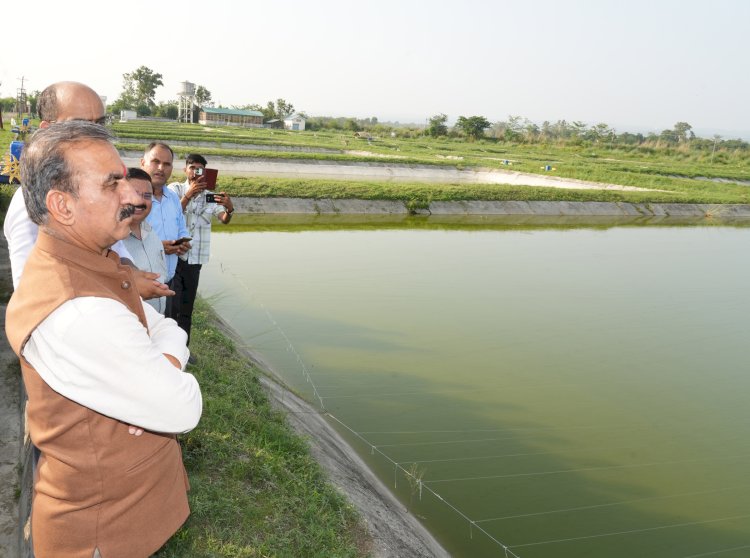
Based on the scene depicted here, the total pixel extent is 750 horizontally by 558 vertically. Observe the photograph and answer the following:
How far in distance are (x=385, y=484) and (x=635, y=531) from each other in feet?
5.06

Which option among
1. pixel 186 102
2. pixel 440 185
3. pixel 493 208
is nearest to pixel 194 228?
pixel 493 208

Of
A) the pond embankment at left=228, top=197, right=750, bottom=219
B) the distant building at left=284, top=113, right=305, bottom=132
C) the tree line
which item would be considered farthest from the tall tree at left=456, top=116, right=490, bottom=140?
the pond embankment at left=228, top=197, right=750, bottom=219

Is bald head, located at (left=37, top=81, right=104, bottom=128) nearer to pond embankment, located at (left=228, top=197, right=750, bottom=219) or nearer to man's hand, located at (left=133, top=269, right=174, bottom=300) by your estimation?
man's hand, located at (left=133, top=269, right=174, bottom=300)

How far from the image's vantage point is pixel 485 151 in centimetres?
3678

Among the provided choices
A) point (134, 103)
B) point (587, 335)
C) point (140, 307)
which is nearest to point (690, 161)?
point (587, 335)

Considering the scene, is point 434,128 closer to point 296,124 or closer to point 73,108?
point 296,124

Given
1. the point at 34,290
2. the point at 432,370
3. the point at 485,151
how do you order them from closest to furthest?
1. the point at 34,290
2. the point at 432,370
3. the point at 485,151

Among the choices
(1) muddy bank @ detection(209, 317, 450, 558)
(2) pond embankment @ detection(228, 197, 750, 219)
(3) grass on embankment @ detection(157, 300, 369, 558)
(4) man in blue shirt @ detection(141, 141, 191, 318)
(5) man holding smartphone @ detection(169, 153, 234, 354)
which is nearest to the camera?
(3) grass on embankment @ detection(157, 300, 369, 558)

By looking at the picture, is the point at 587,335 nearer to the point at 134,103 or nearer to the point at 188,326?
the point at 188,326

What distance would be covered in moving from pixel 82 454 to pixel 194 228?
135 inches

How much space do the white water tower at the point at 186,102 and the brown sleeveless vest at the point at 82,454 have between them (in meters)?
54.8

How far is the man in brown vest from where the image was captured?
3.65 feet

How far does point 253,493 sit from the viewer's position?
9.23 feet

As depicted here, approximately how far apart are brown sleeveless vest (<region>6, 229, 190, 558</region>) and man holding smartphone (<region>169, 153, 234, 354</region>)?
2971 mm
